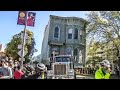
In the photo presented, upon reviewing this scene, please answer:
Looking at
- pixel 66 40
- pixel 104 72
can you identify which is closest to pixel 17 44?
pixel 66 40

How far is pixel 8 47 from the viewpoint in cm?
382

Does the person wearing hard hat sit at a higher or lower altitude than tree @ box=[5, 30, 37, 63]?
lower

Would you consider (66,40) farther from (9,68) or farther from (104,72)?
(104,72)

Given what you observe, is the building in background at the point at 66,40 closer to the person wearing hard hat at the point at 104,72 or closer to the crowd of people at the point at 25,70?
the crowd of people at the point at 25,70

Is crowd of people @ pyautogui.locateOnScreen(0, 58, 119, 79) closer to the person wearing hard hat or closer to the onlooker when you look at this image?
the onlooker

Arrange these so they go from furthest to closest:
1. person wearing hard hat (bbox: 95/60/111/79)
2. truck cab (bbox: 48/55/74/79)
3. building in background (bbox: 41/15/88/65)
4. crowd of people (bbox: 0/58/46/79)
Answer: building in background (bbox: 41/15/88/65), crowd of people (bbox: 0/58/46/79), truck cab (bbox: 48/55/74/79), person wearing hard hat (bbox: 95/60/111/79)

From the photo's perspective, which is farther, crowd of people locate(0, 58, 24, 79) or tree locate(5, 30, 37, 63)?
tree locate(5, 30, 37, 63)

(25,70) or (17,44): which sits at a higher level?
(17,44)

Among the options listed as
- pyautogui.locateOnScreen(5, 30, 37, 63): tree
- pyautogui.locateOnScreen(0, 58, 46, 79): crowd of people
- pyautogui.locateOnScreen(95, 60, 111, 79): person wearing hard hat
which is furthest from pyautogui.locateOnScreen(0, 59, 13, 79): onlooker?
pyautogui.locateOnScreen(95, 60, 111, 79): person wearing hard hat

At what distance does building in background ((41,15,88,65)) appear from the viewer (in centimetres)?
408

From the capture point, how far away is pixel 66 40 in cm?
429
